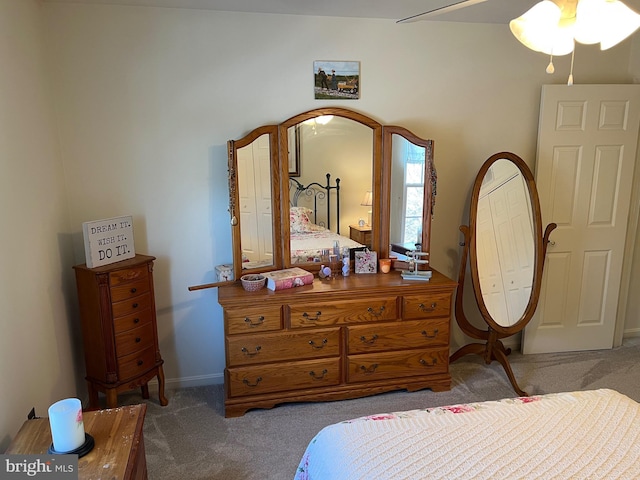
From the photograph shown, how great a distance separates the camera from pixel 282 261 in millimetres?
2898

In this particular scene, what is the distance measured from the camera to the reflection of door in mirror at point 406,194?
291 centimetres

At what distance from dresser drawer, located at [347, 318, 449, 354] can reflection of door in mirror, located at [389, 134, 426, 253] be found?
54 cm

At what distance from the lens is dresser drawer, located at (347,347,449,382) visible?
2.75 metres

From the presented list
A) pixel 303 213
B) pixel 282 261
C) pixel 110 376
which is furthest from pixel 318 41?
pixel 110 376

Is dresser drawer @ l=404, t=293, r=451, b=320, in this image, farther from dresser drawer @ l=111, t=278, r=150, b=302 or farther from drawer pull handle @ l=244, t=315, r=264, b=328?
dresser drawer @ l=111, t=278, r=150, b=302

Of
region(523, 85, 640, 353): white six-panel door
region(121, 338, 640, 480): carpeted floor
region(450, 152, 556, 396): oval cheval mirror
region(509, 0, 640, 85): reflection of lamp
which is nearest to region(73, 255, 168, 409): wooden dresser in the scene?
region(121, 338, 640, 480): carpeted floor

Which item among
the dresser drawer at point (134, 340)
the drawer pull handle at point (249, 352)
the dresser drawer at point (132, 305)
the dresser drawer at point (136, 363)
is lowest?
the dresser drawer at point (136, 363)

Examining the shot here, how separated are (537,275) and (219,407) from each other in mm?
2310

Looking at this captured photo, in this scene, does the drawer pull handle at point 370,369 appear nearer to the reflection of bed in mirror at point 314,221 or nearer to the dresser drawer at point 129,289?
the reflection of bed in mirror at point 314,221

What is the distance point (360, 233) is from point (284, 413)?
4.06 ft

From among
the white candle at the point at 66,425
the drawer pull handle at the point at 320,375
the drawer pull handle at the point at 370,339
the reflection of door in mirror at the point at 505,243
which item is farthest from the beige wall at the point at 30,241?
the reflection of door in mirror at the point at 505,243

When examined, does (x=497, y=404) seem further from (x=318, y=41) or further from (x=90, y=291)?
(x=318, y=41)

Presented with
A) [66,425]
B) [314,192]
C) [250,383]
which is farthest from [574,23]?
[250,383]

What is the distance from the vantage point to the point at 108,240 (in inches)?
96.8
